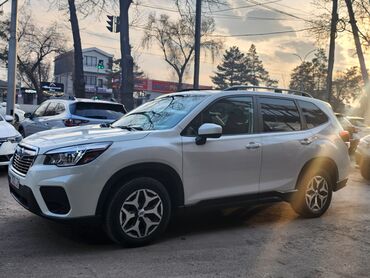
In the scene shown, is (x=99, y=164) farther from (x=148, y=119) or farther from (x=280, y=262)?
(x=280, y=262)

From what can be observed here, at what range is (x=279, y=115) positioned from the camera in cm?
651

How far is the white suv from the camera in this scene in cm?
489

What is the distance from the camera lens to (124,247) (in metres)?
5.15

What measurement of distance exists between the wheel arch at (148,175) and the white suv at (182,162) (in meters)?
0.01

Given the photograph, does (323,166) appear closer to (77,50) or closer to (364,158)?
(364,158)

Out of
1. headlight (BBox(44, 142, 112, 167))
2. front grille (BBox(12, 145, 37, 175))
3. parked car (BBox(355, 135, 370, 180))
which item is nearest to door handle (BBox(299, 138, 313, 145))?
headlight (BBox(44, 142, 112, 167))

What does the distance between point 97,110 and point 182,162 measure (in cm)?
636

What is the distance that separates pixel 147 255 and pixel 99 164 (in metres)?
1.04

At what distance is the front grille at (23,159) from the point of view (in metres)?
5.14

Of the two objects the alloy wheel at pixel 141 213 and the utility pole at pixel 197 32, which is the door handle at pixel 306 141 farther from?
the utility pole at pixel 197 32

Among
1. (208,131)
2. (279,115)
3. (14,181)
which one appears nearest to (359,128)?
(279,115)

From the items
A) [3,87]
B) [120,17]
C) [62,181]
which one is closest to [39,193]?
[62,181]

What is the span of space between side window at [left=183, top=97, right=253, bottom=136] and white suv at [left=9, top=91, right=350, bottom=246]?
13 mm

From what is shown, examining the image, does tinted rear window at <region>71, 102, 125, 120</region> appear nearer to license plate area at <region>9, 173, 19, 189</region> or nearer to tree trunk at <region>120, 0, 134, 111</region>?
license plate area at <region>9, 173, 19, 189</region>
